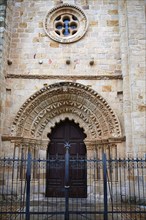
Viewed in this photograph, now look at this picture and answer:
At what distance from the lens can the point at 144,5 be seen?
8805 millimetres

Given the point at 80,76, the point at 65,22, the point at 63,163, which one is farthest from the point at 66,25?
the point at 63,163

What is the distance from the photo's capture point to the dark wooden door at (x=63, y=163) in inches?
324

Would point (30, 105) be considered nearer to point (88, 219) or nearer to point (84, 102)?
point (84, 102)

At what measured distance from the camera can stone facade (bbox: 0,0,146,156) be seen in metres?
7.96

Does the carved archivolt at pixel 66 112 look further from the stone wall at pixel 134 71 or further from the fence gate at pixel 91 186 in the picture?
the fence gate at pixel 91 186

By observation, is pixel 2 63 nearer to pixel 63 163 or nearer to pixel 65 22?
pixel 65 22

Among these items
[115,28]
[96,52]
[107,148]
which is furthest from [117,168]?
[115,28]

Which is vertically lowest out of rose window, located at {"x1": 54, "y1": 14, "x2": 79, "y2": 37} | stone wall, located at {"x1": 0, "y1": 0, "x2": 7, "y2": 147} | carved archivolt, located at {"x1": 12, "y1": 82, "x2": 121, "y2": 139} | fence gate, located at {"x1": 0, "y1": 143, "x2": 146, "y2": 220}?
fence gate, located at {"x1": 0, "y1": 143, "x2": 146, "y2": 220}

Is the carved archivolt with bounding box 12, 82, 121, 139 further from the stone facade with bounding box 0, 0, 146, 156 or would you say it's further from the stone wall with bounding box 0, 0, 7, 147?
the stone wall with bounding box 0, 0, 7, 147

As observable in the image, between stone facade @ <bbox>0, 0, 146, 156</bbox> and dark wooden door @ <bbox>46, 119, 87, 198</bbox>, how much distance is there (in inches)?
15.2

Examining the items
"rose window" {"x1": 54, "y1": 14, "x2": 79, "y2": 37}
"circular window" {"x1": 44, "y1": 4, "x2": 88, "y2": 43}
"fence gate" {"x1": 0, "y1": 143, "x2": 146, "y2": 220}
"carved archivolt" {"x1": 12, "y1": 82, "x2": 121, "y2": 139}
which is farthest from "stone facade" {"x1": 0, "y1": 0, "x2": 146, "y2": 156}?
"fence gate" {"x1": 0, "y1": 143, "x2": 146, "y2": 220}

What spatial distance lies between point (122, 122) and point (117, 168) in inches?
58.8

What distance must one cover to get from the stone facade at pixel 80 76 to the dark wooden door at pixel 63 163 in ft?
1.27

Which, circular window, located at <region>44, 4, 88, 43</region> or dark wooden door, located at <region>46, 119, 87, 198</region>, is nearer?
dark wooden door, located at <region>46, 119, 87, 198</region>
